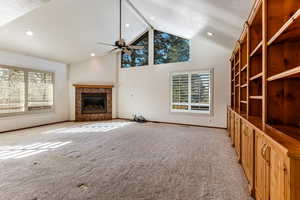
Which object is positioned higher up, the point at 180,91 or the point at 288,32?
the point at 288,32

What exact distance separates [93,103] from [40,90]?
2.13 metres

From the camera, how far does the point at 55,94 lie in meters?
6.46

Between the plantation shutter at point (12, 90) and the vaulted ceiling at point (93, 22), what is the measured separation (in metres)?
0.76

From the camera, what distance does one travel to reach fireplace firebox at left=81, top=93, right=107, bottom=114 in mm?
7099

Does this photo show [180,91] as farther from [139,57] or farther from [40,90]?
[40,90]

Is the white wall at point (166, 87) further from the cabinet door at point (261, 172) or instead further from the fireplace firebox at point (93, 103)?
the cabinet door at point (261, 172)

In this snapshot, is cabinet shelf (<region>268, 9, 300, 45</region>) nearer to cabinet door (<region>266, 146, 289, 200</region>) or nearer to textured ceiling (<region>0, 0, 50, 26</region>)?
cabinet door (<region>266, 146, 289, 200</region>)

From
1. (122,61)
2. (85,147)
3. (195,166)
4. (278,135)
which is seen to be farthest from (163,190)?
(122,61)

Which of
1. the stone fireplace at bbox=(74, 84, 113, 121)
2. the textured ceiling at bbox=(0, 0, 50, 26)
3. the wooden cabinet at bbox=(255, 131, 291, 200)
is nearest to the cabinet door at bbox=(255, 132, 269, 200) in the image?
the wooden cabinet at bbox=(255, 131, 291, 200)

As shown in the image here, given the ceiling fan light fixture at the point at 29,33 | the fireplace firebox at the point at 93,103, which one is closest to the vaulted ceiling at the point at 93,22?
the ceiling fan light fixture at the point at 29,33

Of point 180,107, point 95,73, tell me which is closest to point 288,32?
point 180,107

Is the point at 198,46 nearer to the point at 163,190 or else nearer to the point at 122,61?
the point at 122,61

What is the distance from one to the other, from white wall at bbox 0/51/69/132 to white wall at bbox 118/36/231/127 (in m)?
2.45

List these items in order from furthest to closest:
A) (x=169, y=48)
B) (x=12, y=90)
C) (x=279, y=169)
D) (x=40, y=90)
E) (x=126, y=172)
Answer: (x=169, y=48)
(x=40, y=90)
(x=12, y=90)
(x=126, y=172)
(x=279, y=169)
